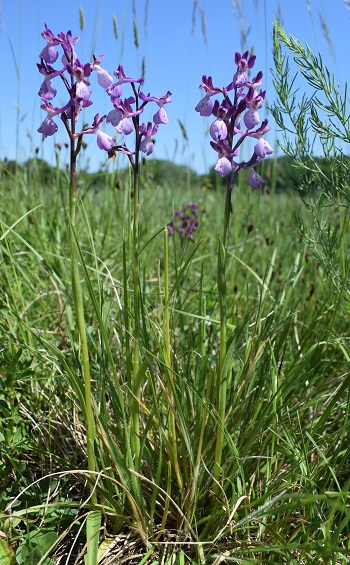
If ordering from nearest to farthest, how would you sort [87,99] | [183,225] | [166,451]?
1. [87,99]
2. [166,451]
3. [183,225]

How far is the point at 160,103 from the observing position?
4.53 feet

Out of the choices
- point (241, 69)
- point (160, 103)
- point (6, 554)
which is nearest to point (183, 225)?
point (160, 103)

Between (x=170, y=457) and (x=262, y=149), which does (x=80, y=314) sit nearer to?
(x=170, y=457)

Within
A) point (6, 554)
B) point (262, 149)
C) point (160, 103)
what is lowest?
point (6, 554)

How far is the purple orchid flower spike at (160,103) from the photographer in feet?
4.40

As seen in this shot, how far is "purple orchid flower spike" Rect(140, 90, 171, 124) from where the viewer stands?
1.34m

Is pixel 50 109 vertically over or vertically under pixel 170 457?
over

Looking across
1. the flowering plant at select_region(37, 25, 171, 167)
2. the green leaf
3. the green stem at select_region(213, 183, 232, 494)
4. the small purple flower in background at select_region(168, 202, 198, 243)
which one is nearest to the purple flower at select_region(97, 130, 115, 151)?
the flowering plant at select_region(37, 25, 171, 167)

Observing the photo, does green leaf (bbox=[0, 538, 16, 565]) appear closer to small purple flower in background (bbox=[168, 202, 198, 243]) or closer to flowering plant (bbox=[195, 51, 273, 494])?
flowering plant (bbox=[195, 51, 273, 494])

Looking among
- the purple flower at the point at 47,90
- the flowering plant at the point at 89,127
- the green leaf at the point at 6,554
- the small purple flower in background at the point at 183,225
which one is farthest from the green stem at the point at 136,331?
the small purple flower in background at the point at 183,225

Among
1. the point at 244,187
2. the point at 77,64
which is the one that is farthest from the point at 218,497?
the point at 244,187

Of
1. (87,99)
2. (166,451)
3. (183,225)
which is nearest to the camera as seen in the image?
(87,99)

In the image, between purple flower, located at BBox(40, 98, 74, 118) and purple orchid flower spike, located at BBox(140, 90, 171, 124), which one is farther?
purple orchid flower spike, located at BBox(140, 90, 171, 124)

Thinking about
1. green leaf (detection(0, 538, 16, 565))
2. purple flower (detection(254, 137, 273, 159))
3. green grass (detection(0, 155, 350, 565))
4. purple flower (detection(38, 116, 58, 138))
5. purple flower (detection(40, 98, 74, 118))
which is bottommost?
green leaf (detection(0, 538, 16, 565))
